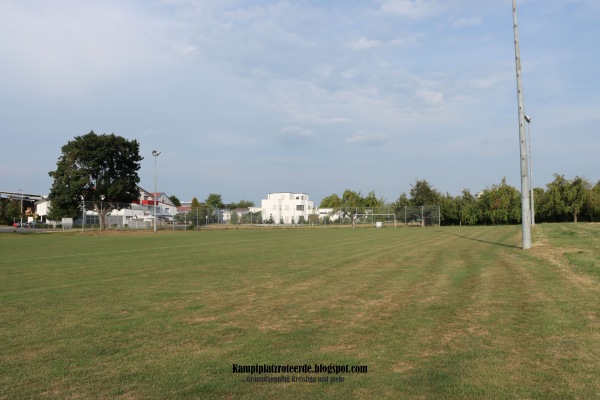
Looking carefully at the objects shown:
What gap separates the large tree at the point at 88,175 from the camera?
193 ft

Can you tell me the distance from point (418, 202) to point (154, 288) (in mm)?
67879

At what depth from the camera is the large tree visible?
58688mm

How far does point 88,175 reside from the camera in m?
59.6

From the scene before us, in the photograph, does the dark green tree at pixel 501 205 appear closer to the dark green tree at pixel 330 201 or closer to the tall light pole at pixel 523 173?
the tall light pole at pixel 523 173

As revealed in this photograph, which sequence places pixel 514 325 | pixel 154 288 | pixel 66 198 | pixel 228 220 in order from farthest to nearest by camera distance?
pixel 228 220, pixel 66 198, pixel 154 288, pixel 514 325

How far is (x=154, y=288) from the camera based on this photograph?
9.98m

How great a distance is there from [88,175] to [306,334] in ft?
199

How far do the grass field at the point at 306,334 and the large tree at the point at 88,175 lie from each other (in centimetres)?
5146

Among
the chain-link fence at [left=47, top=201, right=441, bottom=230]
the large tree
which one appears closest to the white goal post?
the chain-link fence at [left=47, top=201, right=441, bottom=230]

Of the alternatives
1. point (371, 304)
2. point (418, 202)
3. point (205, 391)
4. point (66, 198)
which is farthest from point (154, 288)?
point (418, 202)

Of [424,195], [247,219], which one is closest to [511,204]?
[424,195]

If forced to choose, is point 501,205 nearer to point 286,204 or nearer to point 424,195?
point 424,195

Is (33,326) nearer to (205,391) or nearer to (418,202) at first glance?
(205,391)

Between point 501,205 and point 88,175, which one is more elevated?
point 88,175
